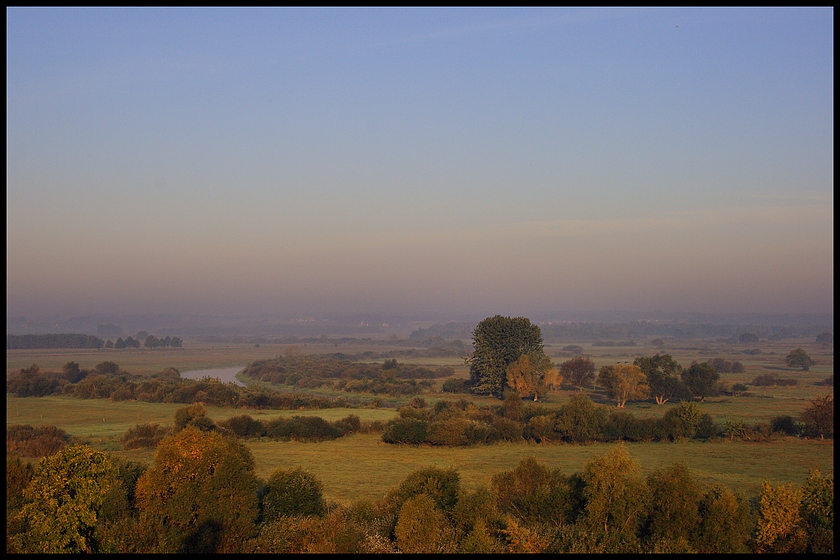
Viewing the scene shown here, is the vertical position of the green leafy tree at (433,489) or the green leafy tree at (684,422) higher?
the green leafy tree at (433,489)

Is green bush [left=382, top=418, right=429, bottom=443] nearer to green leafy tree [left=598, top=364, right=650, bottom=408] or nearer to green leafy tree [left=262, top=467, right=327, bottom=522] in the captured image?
green leafy tree [left=262, top=467, right=327, bottom=522]

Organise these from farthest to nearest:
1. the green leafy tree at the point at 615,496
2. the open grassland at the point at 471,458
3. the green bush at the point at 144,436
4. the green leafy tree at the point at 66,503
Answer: the green bush at the point at 144,436, the open grassland at the point at 471,458, the green leafy tree at the point at 615,496, the green leafy tree at the point at 66,503

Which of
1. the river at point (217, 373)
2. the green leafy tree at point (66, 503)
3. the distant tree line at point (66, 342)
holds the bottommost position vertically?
the river at point (217, 373)

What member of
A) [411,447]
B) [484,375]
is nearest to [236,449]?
[411,447]

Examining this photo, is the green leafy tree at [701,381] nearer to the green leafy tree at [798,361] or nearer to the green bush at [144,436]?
the green leafy tree at [798,361]

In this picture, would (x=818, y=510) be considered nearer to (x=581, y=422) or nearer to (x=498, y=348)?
(x=581, y=422)

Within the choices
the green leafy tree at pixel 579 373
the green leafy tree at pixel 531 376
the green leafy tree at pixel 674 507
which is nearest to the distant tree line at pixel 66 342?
the green leafy tree at pixel 579 373

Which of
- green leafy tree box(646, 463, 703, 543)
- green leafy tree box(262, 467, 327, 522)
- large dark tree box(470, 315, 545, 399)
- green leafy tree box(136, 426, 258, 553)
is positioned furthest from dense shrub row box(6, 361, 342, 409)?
green leafy tree box(646, 463, 703, 543)
